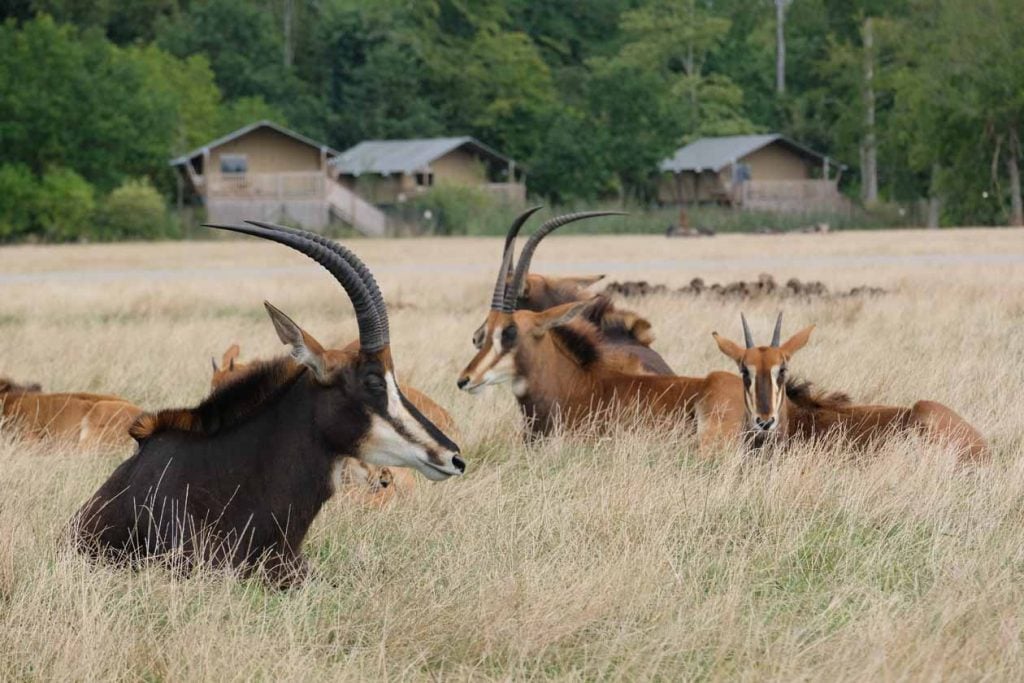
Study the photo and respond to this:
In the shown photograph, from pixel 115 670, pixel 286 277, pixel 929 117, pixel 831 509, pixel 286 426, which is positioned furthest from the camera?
pixel 929 117

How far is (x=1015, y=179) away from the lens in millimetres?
62094

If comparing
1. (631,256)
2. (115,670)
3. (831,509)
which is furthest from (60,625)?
(631,256)

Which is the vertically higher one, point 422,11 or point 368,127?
point 422,11

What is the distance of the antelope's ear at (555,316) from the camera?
395 inches

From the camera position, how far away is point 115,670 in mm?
5223

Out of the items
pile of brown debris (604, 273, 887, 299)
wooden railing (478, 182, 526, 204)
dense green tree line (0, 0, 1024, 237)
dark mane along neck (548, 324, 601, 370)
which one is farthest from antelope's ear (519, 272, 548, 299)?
wooden railing (478, 182, 526, 204)

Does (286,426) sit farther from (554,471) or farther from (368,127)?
(368,127)

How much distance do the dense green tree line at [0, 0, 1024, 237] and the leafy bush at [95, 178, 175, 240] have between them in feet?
4.17

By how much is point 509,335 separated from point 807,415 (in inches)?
73.8

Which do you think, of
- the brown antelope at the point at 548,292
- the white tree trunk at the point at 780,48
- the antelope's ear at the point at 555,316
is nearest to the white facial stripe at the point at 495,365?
the antelope's ear at the point at 555,316

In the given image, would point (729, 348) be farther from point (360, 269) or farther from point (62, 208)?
point (62, 208)

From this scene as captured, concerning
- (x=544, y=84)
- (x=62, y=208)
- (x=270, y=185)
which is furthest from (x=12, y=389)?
(x=544, y=84)

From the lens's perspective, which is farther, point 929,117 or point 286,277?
point 929,117

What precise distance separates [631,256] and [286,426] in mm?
34285
